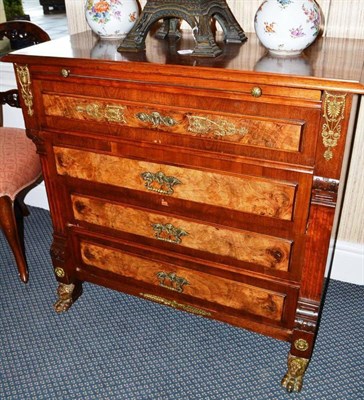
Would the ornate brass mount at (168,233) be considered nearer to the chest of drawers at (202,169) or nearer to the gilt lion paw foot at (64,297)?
the chest of drawers at (202,169)

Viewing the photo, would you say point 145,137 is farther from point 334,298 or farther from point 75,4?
point 334,298

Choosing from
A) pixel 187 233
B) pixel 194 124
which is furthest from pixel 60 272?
pixel 194 124

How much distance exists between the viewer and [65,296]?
2.01 metres

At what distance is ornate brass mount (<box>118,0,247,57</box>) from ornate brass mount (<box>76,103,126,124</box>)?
0.69 ft

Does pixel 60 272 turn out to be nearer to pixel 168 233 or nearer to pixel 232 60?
pixel 168 233

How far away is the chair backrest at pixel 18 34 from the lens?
227cm

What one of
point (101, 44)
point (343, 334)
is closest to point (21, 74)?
point (101, 44)

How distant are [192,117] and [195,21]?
33 centimetres

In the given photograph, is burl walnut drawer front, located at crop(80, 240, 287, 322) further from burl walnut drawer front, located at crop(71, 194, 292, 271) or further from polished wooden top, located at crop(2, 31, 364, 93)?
polished wooden top, located at crop(2, 31, 364, 93)

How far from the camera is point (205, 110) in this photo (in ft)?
4.41

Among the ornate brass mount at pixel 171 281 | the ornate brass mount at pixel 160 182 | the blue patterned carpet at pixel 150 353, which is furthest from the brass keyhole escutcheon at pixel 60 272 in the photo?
the ornate brass mount at pixel 160 182

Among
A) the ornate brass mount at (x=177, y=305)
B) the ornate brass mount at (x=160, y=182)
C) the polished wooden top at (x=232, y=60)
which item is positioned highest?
the polished wooden top at (x=232, y=60)

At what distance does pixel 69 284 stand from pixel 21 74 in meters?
0.90

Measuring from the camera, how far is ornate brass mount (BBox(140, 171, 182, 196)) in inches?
59.9
